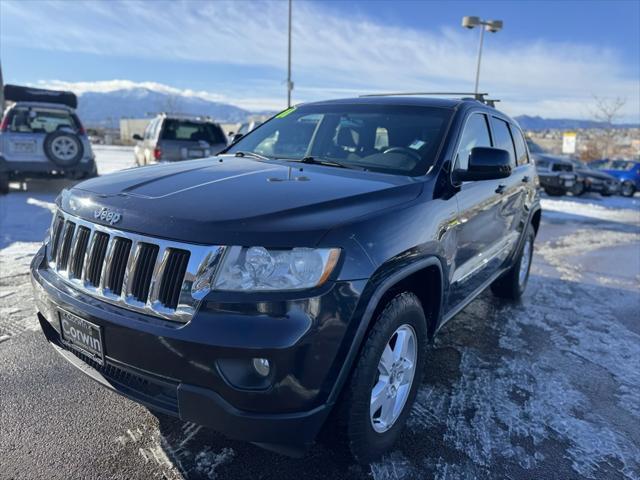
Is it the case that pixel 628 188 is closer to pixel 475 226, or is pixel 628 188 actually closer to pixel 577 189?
pixel 577 189

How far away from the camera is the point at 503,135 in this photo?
175 inches

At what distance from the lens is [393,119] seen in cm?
343

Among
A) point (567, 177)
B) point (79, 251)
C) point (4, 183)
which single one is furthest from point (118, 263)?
point (567, 177)

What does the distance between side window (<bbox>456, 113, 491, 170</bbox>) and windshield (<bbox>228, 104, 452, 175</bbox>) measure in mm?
180

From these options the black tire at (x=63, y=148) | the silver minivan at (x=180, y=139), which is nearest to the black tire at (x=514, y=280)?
the silver minivan at (x=180, y=139)

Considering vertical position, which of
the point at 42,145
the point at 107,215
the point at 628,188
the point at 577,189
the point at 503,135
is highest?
the point at 503,135

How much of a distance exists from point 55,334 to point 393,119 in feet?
8.09

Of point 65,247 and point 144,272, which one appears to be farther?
point 65,247

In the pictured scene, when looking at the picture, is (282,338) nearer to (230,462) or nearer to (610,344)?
Answer: (230,462)

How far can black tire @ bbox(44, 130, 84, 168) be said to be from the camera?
30.5ft

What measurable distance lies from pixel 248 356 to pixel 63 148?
9.22 meters

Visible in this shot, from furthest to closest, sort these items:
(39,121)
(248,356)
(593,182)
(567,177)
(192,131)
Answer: (593,182) < (567,177) < (192,131) < (39,121) < (248,356)

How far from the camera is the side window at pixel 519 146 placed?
4.84m

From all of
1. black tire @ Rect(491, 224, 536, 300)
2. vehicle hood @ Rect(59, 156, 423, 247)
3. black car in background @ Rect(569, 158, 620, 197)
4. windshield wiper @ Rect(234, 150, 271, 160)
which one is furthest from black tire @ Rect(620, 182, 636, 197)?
vehicle hood @ Rect(59, 156, 423, 247)
